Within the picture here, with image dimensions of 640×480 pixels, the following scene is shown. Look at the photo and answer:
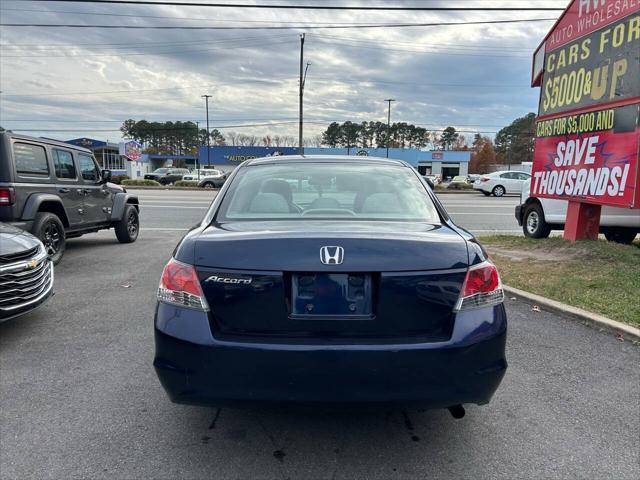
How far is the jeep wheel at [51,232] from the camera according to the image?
22.3 feet

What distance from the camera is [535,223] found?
10.0 metres

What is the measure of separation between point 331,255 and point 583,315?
371 cm

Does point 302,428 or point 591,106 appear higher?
point 591,106

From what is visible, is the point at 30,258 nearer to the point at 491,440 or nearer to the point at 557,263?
the point at 491,440

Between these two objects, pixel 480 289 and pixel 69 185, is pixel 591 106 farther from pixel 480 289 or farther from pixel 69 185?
pixel 69 185

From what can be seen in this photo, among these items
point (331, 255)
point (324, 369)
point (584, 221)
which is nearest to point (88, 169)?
point (331, 255)

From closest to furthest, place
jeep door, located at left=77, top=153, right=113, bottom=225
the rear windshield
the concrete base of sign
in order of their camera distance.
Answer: the rear windshield
the concrete base of sign
jeep door, located at left=77, top=153, right=113, bottom=225

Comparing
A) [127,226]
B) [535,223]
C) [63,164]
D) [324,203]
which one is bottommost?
[127,226]

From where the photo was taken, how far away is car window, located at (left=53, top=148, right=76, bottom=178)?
757 centimetres

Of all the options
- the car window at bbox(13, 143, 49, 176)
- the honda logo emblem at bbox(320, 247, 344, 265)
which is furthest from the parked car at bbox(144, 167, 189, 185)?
the honda logo emblem at bbox(320, 247, 344, 265)

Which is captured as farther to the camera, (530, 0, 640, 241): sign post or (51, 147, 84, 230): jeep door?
(51, 147, 84, 230): jeep door

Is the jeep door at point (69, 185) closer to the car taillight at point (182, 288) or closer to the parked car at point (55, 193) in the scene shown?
the parked car at point (55, 193)

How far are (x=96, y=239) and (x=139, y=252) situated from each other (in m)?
2.52

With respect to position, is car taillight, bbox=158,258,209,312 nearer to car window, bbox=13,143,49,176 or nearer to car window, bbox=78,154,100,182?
car window, bbox=13,143,49,176
